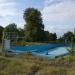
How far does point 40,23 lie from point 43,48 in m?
19.8

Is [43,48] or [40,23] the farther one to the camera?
[40,23]

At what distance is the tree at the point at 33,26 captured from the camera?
45.7 metres

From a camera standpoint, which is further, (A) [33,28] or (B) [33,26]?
(B) [33,26]

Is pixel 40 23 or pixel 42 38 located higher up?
pixel 40 23

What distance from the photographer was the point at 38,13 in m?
48.3

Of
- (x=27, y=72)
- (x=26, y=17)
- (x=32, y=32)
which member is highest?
(x=26, y=17)

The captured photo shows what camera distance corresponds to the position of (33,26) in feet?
154

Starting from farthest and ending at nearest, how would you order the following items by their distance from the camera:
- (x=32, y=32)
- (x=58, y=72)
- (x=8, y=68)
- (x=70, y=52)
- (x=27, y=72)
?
(x=32, y=32) < (x=70, y=52) < (x=8, y=68) < (x=27, y=72) < (x=58, y=72)

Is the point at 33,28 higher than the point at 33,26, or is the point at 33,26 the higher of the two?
the point at 33,26

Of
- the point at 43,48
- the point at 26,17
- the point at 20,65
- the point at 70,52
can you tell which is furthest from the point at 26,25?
the point at 20,65

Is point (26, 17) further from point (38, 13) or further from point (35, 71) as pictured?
point (35, 71)

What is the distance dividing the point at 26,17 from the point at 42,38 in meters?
5.17

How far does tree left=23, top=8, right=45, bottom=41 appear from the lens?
45719 millimetres

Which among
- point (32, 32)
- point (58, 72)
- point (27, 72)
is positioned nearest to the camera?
point (58, 72)
